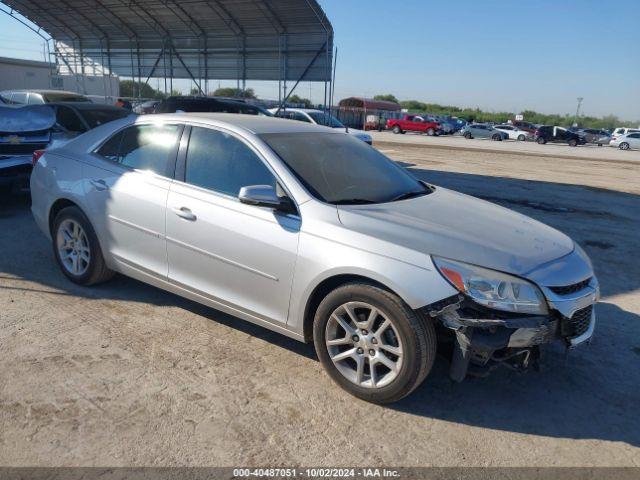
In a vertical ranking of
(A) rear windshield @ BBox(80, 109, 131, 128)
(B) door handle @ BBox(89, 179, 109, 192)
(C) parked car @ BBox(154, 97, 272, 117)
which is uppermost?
(C) parked car @ BBox(154, 97, 272, 117)

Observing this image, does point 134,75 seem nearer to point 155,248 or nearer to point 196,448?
point 155,248

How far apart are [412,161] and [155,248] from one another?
15864mm

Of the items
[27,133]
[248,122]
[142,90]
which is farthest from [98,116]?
[142,90]

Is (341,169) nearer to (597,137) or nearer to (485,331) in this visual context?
(485,331)

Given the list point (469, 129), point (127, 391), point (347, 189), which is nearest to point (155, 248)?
point (127, 391)

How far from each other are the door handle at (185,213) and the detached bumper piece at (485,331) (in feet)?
5.94

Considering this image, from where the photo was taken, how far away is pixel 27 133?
7.66m

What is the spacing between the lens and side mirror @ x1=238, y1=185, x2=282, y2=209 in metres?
3.26

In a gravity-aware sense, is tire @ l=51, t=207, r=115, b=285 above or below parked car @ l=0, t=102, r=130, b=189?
below

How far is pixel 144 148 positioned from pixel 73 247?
48.2 inches

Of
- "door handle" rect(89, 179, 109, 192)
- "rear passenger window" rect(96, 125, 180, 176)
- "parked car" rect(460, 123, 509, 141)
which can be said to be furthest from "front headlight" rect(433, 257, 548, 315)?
"parked car" rect(460, 123, 509, 141)

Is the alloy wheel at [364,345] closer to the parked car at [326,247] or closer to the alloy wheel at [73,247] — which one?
the parked car at [326,247]

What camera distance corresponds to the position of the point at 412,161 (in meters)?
18.8

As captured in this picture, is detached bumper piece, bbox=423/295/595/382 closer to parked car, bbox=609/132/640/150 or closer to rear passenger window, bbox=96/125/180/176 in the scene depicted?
rear passenger window, bbox=96/125/180/176
